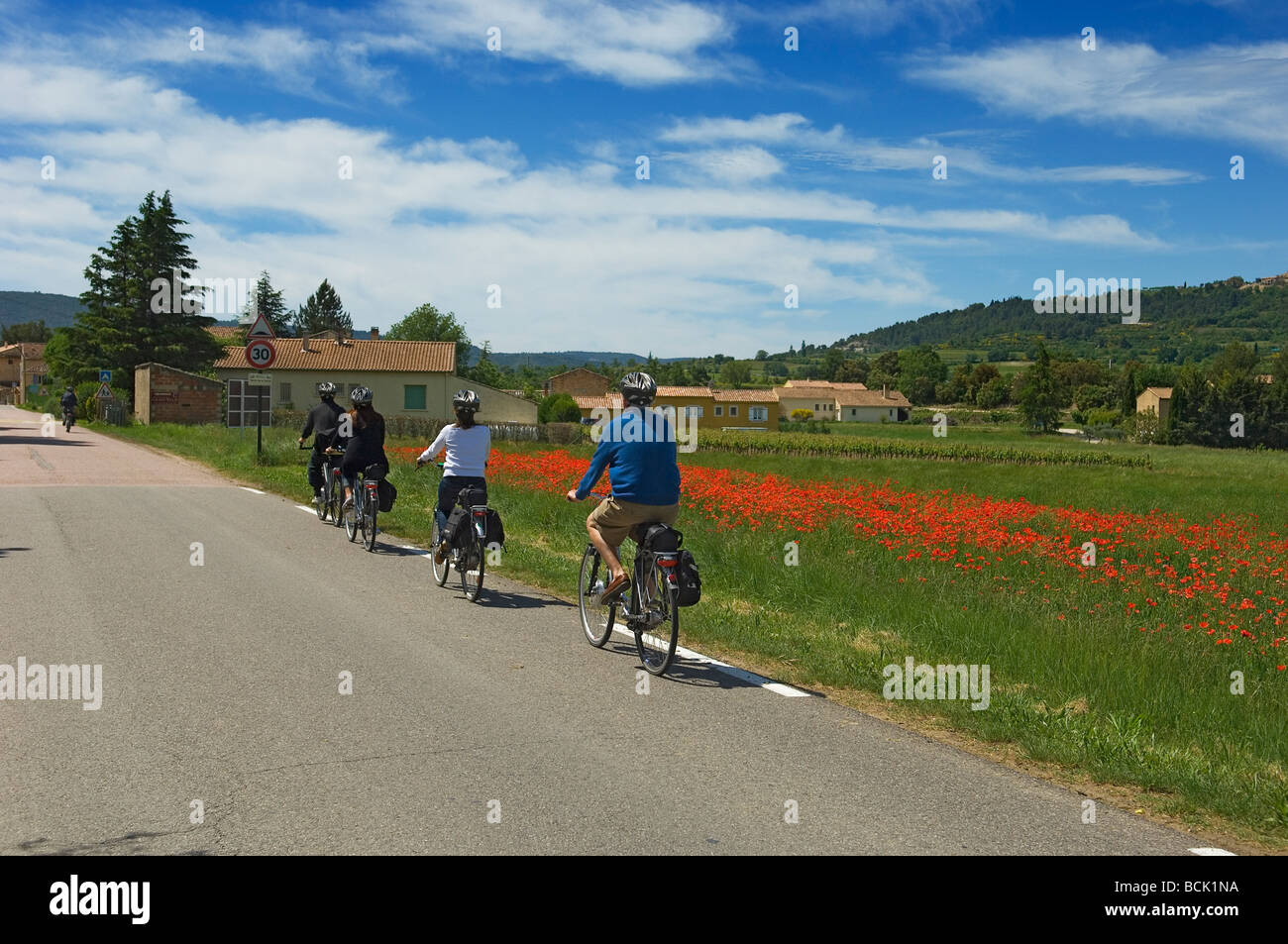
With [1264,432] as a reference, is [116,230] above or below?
above

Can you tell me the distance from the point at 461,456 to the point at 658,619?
3.82 meters

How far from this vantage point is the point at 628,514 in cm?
770

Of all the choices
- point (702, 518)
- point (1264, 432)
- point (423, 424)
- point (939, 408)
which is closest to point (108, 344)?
point (423, 424)

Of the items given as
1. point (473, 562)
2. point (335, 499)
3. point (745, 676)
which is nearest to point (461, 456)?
point (473, 562)

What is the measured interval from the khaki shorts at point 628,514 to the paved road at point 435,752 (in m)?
0.99

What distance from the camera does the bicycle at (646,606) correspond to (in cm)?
732

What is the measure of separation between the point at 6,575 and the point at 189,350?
208ft

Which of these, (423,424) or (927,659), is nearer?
(927,659)

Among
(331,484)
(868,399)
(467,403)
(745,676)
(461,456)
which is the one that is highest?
(868,399)

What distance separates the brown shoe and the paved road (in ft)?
1.36

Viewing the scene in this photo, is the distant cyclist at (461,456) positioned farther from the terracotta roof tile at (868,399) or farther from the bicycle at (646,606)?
the terracotta roof tile at (868,399)

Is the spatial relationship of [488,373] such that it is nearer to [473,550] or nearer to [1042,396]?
[1042,396]
